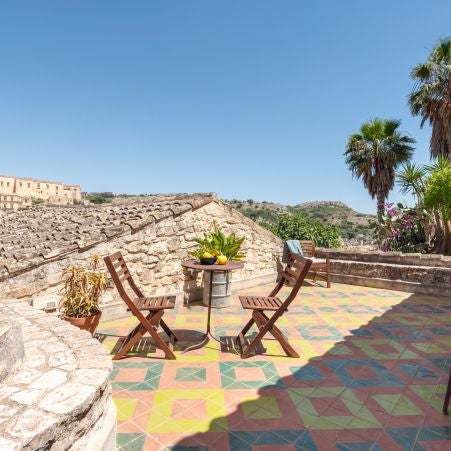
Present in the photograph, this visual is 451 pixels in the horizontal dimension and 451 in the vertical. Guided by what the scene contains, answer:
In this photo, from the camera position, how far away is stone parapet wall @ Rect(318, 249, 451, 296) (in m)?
6.84

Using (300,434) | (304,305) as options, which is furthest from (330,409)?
(304,305)

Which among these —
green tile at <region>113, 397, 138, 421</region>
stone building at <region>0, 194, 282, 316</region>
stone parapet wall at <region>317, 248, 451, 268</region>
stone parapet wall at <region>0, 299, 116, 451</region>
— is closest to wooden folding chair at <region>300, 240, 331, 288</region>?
stone parapet wall at <region>317, 248, 451, 268</region>

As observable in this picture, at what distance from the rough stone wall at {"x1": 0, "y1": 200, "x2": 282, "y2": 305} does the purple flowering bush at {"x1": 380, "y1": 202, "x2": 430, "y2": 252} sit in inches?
206

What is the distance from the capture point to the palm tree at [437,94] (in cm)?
1270

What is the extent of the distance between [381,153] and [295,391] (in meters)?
13.4

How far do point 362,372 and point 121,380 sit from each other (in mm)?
2436

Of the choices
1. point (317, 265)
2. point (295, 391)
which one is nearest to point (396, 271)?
point (317, 265)

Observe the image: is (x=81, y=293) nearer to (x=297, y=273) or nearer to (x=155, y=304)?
(x=155, y=304)

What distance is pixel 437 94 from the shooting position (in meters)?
12.9

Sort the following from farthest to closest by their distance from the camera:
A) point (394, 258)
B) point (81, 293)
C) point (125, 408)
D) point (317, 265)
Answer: point (394, 258)
point (317, 265)
point (81, 293)
point (125, 408)

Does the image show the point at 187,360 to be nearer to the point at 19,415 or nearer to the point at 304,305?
the point at 19,415

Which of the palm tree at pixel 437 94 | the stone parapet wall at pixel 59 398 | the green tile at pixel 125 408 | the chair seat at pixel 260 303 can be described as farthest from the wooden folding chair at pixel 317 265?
the palm tree at pixel 437 94

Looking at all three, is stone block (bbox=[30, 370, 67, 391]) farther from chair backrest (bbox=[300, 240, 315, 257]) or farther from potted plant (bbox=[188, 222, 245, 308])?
chair backrest (bbox=[300, 240, 315, 257])

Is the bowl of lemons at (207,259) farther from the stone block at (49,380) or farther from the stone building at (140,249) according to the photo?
the stone block at (49,380)
